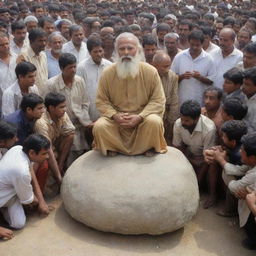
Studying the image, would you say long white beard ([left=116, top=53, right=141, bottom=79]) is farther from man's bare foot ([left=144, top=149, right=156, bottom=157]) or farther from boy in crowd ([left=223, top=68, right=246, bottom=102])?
boy in crowd ([left=223, top=68, right=246, bottom=102])

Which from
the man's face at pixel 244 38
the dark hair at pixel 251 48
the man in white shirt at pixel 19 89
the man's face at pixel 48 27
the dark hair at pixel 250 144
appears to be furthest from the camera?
the man's face at pixel 48 27

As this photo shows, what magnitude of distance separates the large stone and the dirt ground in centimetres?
16

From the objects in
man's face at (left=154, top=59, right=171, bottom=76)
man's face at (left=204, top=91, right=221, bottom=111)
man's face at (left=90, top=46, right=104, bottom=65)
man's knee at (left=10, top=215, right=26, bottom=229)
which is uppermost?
man's face at (left=90, top=46, right=104, bottom=65)

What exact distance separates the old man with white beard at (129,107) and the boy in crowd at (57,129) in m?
0.64

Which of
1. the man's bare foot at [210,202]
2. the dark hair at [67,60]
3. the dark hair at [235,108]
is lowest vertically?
the man's bare foot at [210,202]

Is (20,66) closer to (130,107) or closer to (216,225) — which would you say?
(130,107)

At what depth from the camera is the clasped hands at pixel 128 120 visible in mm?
4539

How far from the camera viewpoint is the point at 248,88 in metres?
5.09

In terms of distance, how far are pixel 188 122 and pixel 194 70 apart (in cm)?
159

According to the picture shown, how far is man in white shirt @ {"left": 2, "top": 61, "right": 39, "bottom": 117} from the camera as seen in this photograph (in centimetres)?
518

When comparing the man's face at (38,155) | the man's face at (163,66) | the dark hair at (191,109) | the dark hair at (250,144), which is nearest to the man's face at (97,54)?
the man's face at (163,66)

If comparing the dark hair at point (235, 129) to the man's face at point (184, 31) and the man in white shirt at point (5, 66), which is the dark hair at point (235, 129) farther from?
the man's face at point (184, 31)

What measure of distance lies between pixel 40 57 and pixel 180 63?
7.83 ft

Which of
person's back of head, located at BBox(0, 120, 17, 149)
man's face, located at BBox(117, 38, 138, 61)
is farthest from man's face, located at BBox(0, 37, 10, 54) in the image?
man's face, located at BBox(117, 38, 138, 61)
